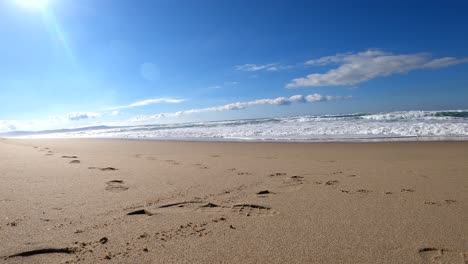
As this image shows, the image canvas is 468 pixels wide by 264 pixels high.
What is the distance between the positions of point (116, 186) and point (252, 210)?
201cm

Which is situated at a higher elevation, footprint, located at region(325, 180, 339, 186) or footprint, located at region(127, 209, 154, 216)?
footprint, located at region(127, 209, 154, 216)

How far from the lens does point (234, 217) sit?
2.93 meters

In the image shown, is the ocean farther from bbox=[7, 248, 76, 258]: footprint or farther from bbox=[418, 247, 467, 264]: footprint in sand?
bbox=[7, 248, 76, 258]: footprint

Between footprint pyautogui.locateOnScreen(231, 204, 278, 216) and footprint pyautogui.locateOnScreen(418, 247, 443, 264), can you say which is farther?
footprint pyautogui.locateOnScreen(231, 204, 278, 216)

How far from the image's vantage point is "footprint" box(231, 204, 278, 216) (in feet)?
10.0

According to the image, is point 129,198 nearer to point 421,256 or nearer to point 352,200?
point 352,200

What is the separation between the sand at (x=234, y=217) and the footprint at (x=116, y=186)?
0.01m

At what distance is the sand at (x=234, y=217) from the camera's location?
217 centimetres

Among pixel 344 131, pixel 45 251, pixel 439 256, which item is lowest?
pixel 439 256

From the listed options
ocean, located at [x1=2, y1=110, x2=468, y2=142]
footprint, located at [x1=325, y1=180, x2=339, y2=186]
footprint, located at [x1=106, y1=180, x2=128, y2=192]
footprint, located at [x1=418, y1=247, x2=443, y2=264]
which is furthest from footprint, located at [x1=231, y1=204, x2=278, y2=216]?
ocean, located at [x1=2, y1=110, x2=468, y2=142]

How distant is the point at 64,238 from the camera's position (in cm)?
238

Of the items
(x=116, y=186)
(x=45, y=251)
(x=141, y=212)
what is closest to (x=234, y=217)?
(x=141, y=212)

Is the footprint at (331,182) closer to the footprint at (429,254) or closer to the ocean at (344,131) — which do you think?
the footprint at (429,254)

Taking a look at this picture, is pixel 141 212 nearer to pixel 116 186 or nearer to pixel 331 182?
pixel 116 186
